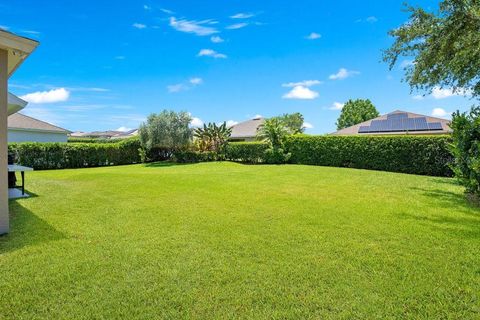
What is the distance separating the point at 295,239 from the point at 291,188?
5.56m

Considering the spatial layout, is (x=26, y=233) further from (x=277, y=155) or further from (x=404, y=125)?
(x=404, y=125)

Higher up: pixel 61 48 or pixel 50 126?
pixel 61 48

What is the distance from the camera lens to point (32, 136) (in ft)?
83.9

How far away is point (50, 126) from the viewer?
92.3ft

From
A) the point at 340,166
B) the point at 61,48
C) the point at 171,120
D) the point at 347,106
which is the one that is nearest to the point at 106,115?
the point at 171,120

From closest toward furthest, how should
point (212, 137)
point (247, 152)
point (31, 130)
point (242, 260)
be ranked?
point (242, 260) < point (247, 152) < point (31, 130) < point (212, 137)

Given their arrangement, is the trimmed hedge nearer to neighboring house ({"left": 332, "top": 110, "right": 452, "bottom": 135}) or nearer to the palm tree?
the palm tree

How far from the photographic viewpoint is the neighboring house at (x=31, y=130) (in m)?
24.1

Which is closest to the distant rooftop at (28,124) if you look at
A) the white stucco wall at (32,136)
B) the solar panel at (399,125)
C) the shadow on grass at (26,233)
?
the white stucco wall at (32,136)

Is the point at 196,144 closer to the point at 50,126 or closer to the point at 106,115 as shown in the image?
the point at 106,115

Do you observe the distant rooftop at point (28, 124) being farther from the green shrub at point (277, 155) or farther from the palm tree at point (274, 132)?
the green shrub at point (277, 155)

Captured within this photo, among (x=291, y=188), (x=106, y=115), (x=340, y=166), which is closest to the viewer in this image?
(x=291, y=188)

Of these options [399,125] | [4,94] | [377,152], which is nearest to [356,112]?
[399,125]

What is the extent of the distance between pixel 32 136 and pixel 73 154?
25.5ft
